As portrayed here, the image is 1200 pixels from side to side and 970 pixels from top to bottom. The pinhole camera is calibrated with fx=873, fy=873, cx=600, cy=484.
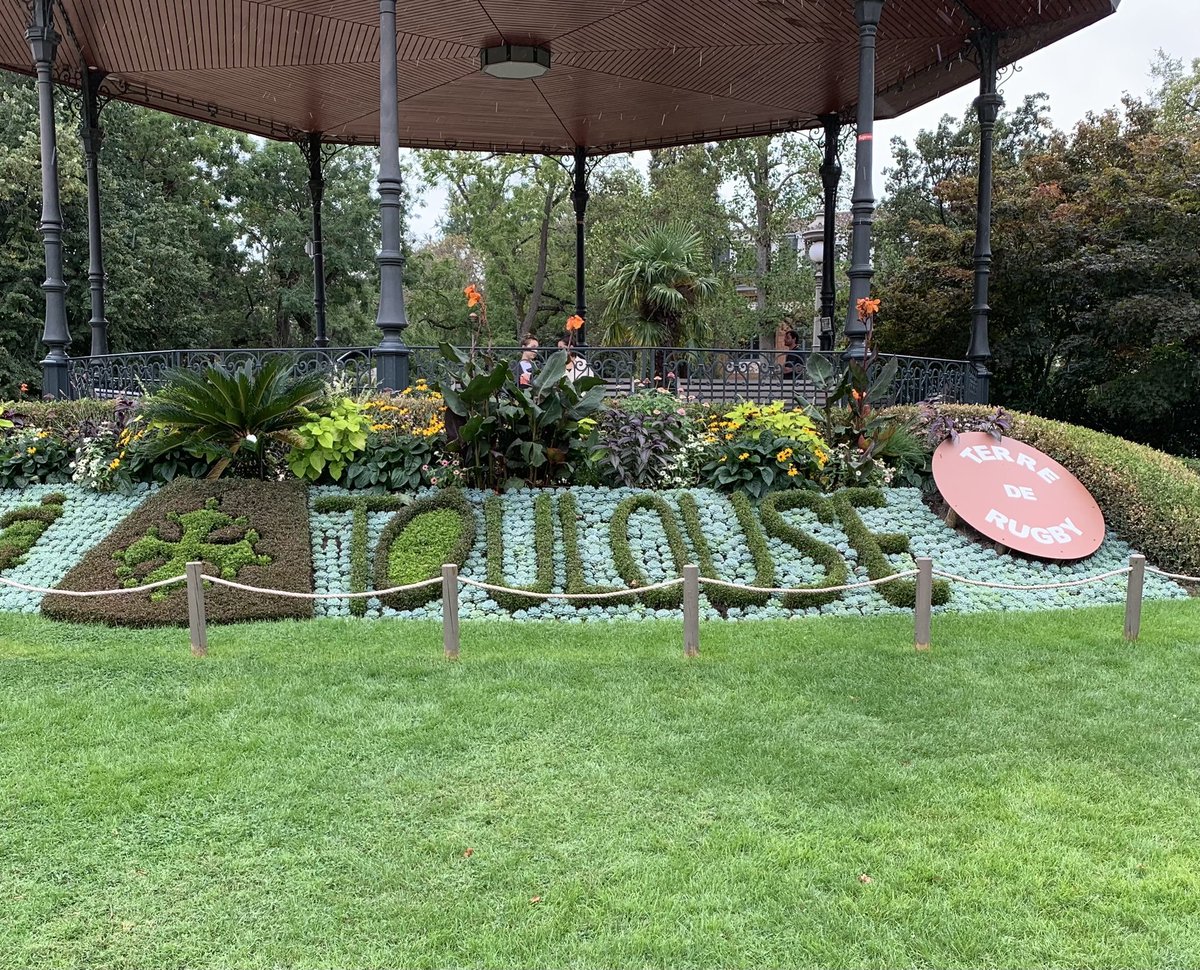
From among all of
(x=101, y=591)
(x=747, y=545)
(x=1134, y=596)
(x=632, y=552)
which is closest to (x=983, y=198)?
(x=747, y=545)

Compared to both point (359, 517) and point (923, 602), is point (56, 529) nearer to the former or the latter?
point (359, 517)

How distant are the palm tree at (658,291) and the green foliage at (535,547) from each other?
19.5 feet

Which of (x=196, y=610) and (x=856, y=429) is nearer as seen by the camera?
(x=196, y=610)

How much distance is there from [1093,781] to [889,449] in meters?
4.71

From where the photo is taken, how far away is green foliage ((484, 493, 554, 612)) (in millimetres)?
6113

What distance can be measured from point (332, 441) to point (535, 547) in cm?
204

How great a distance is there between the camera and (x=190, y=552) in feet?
21.3

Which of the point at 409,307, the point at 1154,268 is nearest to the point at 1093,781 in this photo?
the point at 1154,268

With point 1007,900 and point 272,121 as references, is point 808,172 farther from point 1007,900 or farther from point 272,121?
point 1007,900

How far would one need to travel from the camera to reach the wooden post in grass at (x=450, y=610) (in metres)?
5.03

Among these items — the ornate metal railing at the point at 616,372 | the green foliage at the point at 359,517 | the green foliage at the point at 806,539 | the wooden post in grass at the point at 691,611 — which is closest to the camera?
the wooden post in grass at the point at 691,611

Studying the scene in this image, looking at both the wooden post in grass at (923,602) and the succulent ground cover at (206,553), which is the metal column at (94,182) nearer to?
the succulent ground cover at (206,553)

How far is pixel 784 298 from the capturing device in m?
25.5

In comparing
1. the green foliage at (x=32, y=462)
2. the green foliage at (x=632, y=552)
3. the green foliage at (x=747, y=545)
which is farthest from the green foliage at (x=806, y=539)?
the green foliage at (x=32, y=462)
